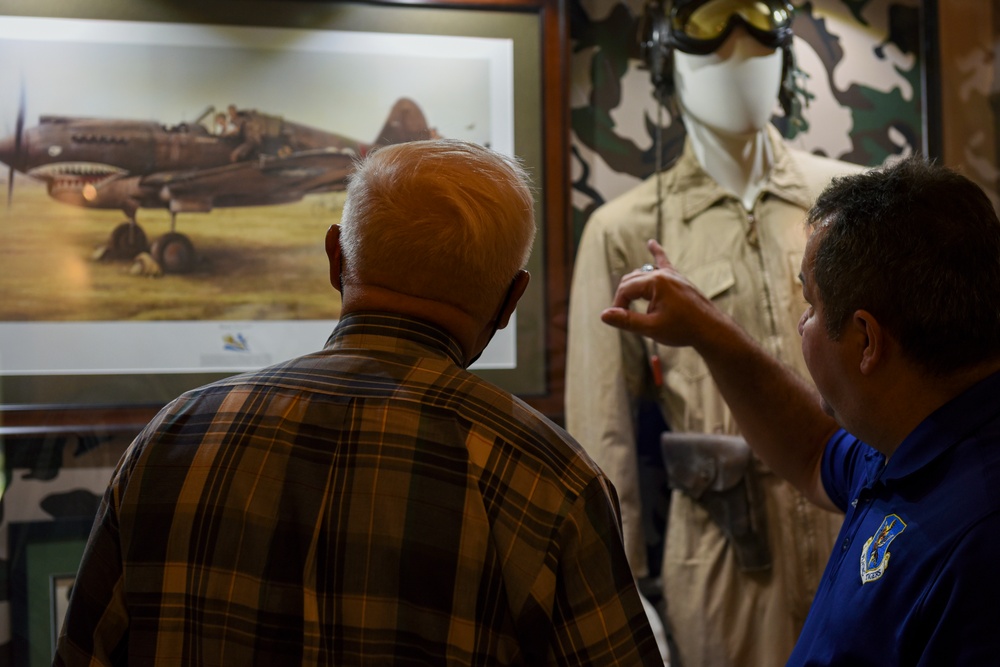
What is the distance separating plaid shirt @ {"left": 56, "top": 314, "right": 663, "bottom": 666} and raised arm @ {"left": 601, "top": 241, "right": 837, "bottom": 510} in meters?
0.49

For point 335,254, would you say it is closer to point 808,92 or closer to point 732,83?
point 732,83

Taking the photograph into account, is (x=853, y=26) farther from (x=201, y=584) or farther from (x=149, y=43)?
(x=201, y=584)

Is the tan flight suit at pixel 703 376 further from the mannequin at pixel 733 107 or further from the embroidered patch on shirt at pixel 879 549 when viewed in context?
the embroidered patch on shirt at pixel 879 549

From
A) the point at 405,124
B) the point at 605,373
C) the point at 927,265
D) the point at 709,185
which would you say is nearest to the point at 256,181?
the point at 405,124

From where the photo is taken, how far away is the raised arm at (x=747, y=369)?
1192 millimetres

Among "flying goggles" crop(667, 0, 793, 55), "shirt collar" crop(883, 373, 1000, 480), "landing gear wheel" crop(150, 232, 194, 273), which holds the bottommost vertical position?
"shirt collar" crop(883, 373, 1000, 480)

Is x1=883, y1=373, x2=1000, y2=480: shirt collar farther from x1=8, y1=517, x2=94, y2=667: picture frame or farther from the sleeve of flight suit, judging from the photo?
x1=8, y1=517, x2=94, y2=667: picture frame

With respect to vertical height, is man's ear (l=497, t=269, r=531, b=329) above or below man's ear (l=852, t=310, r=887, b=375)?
above

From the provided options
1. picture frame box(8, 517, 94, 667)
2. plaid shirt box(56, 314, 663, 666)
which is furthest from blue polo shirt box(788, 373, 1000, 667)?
picture frame box(8, 517, 94, 667)

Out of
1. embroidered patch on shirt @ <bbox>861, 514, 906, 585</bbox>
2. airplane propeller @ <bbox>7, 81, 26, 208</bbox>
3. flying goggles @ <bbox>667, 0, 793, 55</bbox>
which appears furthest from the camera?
flying goggles @ <bbox>667, 0, 793, 55</bbox>

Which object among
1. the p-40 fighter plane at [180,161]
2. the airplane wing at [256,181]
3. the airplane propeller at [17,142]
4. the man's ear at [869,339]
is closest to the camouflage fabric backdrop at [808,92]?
the p-40 fighter plane at [180,161]

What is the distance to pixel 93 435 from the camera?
1.36 m

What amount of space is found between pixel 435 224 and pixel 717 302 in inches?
32.6

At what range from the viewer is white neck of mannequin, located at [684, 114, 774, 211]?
1518mm
